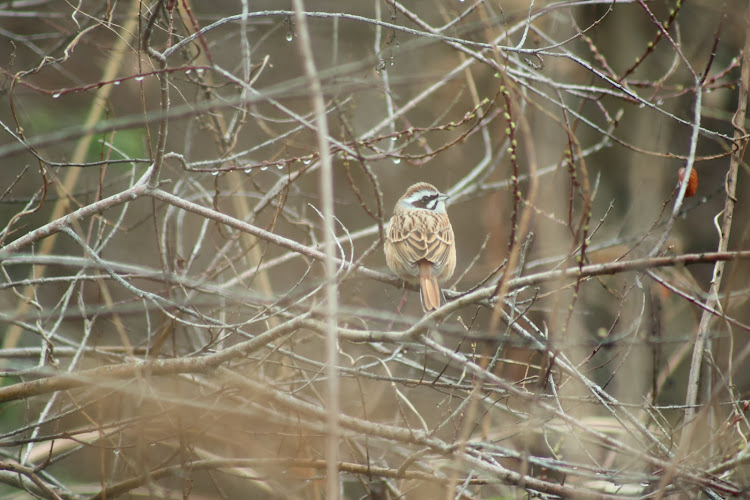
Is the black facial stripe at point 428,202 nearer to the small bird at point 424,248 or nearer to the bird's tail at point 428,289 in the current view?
the small bird at point 424,248

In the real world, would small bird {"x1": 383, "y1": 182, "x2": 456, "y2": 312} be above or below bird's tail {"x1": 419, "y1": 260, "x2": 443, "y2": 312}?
above

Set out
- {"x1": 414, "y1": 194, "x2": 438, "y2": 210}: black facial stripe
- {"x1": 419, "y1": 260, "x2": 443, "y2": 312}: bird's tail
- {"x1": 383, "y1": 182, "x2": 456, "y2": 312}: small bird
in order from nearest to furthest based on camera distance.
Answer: {"x1": 419, "y1": 260, "x2": 443, "y2": 312}: bird's tail → {"x1": 383, "y1": 182, "x2": 456, "y2": 312}: small bird → {"x1": 414, "y1": 194, "x2": 438, "y2": 210}: black facial stripe

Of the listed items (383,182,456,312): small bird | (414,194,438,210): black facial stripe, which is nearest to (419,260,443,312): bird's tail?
(383,182,456,312): small bird

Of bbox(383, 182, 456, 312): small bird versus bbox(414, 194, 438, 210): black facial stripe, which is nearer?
bbox(383, 182, 456, 312): small bird

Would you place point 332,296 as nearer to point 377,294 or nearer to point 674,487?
point 674,487

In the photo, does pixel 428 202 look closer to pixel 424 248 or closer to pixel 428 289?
pixel 424 248

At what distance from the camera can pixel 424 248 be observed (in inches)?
228

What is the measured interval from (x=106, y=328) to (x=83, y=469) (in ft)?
6.87

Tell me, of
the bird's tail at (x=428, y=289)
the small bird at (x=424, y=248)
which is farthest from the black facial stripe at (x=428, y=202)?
the bird's tail at (x=428, y=289)

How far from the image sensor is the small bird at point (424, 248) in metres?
5.65

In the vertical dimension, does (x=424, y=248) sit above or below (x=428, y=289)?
above

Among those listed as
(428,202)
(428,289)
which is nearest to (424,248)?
(428,289)

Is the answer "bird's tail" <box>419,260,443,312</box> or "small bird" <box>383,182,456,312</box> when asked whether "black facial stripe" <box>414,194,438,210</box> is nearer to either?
"small bird" <box>383,182,456,312</box>

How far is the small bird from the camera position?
5648 mm
